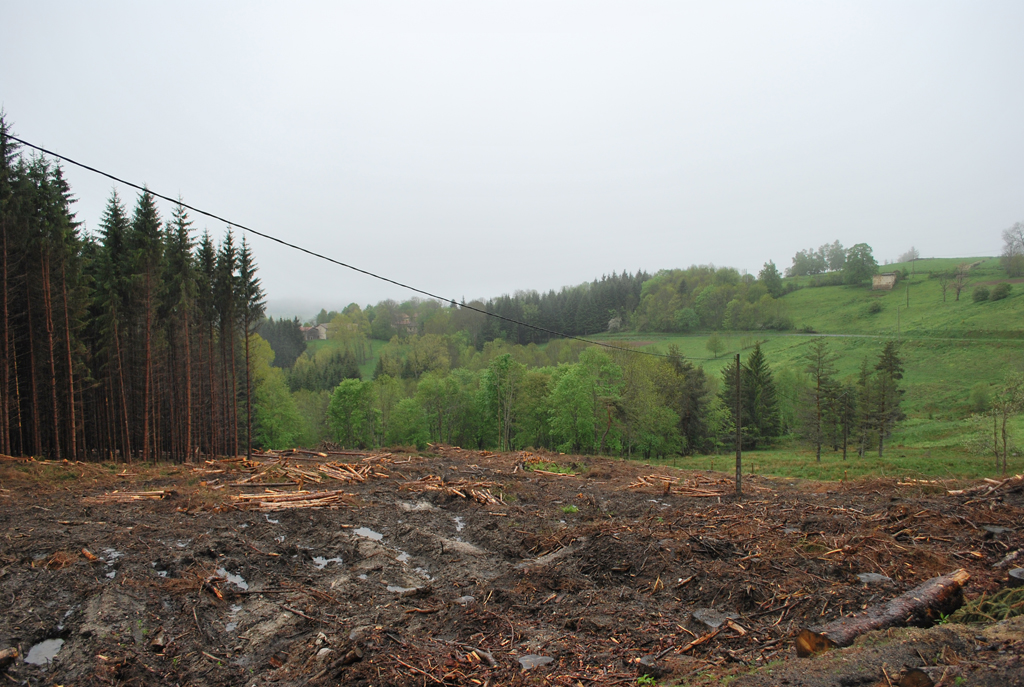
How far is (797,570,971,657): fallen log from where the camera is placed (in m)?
5.37

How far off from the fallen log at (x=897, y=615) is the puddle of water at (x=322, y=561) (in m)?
7.93

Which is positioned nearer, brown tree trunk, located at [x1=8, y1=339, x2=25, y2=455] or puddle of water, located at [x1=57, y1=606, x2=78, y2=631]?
puddle of water, located at [x1=57, y1=606, x2=78, y2=631]

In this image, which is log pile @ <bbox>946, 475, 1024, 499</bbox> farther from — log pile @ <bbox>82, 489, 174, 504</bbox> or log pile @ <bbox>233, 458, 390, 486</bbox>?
log pile @ <bbox>82, 489, 174, 504</bbox>

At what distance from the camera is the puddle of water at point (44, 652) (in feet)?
17.7

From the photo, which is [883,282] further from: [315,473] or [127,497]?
[127,497]

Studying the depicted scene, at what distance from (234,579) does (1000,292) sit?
82.7m

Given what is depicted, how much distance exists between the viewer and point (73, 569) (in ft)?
24.4

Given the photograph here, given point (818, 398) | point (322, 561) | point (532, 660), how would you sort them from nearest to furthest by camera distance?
point (532, 660) → point (322, 561) → point (818, 398)

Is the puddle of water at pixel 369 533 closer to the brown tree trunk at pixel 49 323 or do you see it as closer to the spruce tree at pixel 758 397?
the brown tree trunk at pixel 49 323

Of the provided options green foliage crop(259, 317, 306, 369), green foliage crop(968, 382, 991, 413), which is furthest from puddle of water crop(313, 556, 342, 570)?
green foliage crop(259, 317, 306, 369)

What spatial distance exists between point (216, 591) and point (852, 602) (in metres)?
9.48

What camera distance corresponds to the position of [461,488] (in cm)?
1596

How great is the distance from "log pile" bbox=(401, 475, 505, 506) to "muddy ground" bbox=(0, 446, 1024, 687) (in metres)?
0.38

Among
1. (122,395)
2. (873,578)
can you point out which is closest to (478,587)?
(873,578)
